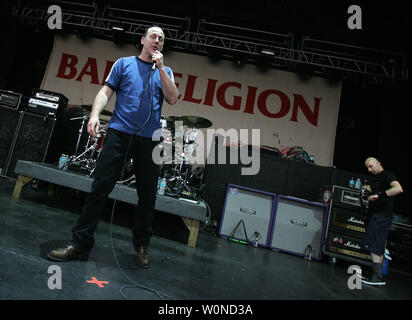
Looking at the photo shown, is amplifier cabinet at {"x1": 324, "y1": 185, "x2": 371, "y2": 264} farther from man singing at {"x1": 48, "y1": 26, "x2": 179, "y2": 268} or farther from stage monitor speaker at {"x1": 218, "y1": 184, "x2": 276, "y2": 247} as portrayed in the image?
man singing at {"x1": 48, "y1": 26, "x2": 179, "y2": 268}

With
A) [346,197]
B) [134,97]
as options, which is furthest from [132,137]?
[346,197]

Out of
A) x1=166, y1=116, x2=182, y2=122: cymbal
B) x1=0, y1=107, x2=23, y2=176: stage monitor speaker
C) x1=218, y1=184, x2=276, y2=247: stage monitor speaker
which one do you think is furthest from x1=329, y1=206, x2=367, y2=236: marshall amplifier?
x1=0, y1=107, x2=23, y2=176: stage monitor speaker

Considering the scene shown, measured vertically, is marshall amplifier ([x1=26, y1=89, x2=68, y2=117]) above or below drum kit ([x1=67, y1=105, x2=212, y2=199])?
above

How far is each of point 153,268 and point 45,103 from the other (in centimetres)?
382


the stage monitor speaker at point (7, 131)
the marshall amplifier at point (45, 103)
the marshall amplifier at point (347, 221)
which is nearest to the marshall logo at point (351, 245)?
the marshall amplifier at point (347, 221)

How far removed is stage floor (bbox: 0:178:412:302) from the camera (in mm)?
1358

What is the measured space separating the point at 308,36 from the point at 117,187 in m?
4.97

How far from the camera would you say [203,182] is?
445 centimetres

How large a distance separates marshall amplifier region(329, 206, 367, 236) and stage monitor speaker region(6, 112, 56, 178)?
453 centimetres

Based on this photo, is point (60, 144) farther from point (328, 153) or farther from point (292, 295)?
point (328, 153)

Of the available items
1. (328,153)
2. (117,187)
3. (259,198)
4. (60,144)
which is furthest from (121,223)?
(328,153)

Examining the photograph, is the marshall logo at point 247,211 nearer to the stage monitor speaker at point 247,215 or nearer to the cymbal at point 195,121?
the stage monitor speaker at point 247,215

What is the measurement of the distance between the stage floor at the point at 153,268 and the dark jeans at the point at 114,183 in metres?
0.20

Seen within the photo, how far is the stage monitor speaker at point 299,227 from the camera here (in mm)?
3607
